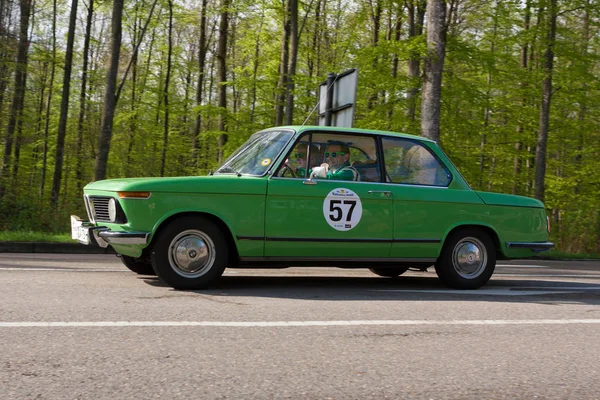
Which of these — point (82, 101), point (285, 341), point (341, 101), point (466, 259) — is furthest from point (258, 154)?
point (82, 101)

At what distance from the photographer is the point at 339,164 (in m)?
7.20

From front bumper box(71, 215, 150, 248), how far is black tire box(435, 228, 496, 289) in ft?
11.8

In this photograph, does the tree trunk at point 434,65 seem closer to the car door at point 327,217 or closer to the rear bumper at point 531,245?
the rear bumper at point 531,245

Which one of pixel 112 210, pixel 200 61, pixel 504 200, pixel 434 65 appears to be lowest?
pixel 112 210

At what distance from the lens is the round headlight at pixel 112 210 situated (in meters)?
6.33

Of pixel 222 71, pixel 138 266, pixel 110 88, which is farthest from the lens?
pixel 222 71

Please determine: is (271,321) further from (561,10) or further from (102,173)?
(561,10)

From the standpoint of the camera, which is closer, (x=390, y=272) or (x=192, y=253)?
(x=192, y=253)

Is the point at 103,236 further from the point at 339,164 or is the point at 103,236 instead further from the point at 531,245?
the point at 531,245

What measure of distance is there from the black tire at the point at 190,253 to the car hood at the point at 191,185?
322mm

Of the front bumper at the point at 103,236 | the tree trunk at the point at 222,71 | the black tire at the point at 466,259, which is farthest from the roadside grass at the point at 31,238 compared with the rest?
the tree trunk at the point at 222,71

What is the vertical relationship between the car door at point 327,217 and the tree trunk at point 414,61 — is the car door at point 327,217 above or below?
below

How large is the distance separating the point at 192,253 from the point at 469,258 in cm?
343

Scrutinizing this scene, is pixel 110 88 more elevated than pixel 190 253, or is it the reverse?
pixel 110 88
